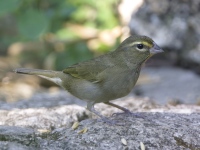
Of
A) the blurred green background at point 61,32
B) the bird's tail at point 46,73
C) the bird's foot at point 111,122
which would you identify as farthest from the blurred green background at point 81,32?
the bird's foot at point 111,122

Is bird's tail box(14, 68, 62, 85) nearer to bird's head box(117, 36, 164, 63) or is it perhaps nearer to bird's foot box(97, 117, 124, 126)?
bird's head box(117, 36, 164, 63)

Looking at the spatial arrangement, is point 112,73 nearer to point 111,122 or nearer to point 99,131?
point 111,122

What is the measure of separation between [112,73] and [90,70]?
0.34 metres

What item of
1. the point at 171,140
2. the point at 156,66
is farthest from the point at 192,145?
the point at 156,66

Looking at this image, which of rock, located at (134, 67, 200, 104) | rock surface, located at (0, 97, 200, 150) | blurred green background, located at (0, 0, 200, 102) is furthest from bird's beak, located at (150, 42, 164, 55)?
rock, located at (134, 67, 200, 104)

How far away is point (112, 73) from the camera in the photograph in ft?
15.6

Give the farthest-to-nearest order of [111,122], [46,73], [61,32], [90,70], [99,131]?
[61,32] → [46,73] → [90,70] → [111,122] → [99,131]

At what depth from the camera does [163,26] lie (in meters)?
6.98

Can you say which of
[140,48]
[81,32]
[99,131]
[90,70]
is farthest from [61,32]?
[99,131]

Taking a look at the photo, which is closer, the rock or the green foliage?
the rock

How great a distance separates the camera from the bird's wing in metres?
4.86

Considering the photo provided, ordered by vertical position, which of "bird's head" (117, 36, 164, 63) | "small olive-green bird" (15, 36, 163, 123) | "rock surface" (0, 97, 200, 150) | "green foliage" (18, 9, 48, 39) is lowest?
"rock surface" (0, 97, 200, 150)

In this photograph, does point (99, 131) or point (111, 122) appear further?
point (111, 122)

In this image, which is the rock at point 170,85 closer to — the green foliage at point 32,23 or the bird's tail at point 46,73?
the green foliage at point 32,23
